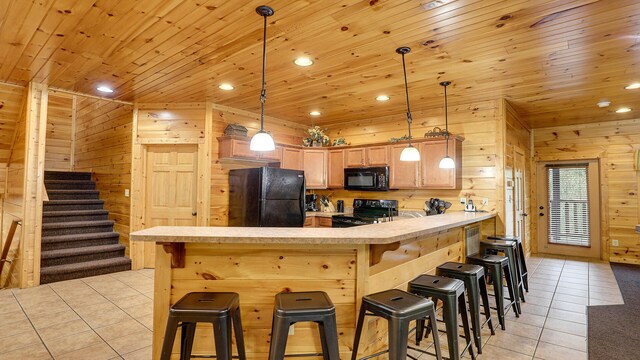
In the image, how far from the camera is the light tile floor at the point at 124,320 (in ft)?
8.53

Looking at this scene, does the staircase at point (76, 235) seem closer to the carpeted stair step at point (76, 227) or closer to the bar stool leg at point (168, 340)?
the carpeted stair step at point (76, 227)

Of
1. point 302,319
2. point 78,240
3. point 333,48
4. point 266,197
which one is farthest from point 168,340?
point 78,240

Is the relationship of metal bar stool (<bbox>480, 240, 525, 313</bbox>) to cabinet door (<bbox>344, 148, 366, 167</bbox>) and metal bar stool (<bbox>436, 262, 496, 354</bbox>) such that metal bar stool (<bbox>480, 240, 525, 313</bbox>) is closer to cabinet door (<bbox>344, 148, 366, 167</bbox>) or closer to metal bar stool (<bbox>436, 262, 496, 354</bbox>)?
metal bar stool (<bbox>436, 262, 496, 354</bbox>)

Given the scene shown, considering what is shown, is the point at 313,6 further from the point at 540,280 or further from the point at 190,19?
the point at 540,280

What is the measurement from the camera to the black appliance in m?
4.93

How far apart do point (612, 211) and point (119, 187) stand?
333 inches

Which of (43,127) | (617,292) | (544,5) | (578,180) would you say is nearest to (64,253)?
(43,127)

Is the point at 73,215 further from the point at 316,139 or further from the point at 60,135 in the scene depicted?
the point at 316,139

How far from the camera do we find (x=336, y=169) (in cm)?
580

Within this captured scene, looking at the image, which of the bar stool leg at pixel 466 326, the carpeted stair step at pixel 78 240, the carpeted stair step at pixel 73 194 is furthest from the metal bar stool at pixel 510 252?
the carpeted stair step at pixel 73 194

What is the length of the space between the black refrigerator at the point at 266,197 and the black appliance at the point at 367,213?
64cm

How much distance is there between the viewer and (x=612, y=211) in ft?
19.3

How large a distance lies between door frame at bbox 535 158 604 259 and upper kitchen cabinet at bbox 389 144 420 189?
3347mm

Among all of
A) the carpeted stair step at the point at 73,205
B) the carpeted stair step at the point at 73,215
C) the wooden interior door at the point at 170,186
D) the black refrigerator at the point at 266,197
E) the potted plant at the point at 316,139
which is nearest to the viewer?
the black refrigerator at the point at 266,197
